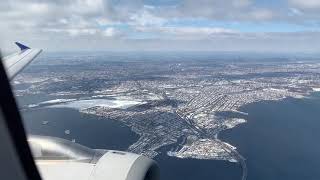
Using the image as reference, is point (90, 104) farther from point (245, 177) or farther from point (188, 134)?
→ point (245, 177)

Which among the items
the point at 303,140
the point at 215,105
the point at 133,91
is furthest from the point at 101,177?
Result: the point at 133,91

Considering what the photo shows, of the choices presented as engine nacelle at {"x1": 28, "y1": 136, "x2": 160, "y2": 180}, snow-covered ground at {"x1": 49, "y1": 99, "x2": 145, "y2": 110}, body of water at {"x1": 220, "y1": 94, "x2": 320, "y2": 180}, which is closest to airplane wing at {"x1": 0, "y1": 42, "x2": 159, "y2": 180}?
engine nacelle at {"x1": 28, "y1": 136, "x2": 160, "y2": 180}

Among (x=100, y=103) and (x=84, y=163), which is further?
(x=100, y=103)

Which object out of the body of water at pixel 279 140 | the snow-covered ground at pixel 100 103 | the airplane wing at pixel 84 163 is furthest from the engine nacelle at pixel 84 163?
the snow-covered ground at pixel 100 103

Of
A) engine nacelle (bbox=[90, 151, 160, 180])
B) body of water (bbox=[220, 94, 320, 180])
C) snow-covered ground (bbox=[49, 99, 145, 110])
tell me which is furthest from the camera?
snow-covered ground (bbox=[49, 99, 145, 110])

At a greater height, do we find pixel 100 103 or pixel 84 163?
pixel 84 163

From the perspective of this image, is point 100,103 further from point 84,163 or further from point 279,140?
point 84,163

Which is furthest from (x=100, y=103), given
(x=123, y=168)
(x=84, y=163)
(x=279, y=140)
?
(x=123, y=168)

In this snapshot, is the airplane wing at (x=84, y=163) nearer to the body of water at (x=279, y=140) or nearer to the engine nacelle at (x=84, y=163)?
the engine nacelle at (x=84, y=163)

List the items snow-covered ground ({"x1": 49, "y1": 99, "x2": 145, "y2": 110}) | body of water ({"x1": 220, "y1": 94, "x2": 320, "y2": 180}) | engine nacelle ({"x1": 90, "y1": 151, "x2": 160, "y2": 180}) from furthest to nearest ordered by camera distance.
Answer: snow-covered ground ({"x1": 49, "y1": 99, "x2": 145, "y2": 110}) → body of water ({"x1": 220, "y1": 94, "x2": 320, "y2": 180}) → engine nacelle ({"x1": 90, "y1": 151, "x2": 160, "y2": 180})

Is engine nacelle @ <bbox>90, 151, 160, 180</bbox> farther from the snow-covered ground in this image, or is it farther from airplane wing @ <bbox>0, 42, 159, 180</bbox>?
the snow-covered ground

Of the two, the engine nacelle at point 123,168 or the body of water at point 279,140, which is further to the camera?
the body of water at point 279,140
